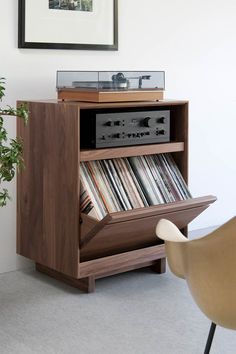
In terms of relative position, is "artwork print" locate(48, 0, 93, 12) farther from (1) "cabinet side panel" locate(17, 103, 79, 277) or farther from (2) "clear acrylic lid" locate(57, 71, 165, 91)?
(1) "cabinet side panel" locate(17, 103, 79, 277)

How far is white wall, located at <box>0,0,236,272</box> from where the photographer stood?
3.83 metres

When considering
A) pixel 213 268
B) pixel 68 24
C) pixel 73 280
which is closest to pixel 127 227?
pixel 73 280

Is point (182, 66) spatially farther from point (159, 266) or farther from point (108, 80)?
point (159, 266)

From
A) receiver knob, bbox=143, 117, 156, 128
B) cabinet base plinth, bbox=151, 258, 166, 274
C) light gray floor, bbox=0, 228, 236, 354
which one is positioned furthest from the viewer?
cabinet base plinth, bbox=151, 258, 166, 274

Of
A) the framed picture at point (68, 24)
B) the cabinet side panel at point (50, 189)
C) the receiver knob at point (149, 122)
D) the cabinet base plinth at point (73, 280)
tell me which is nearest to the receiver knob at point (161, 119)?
the receiver knob at point (149, 122)

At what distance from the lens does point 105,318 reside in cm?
318

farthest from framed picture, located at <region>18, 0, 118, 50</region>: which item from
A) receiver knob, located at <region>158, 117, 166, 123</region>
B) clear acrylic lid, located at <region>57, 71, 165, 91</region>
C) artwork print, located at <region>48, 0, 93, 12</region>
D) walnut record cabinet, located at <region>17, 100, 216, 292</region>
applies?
receiver knob, located at <region>158, 117, 166, 123</region>

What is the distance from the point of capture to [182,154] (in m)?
3.92

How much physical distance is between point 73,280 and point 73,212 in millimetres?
419

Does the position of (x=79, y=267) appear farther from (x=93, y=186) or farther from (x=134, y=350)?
(x=134, y=350)

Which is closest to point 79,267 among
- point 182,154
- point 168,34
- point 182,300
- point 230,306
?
point 182,300

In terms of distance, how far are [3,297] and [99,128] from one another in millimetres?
1013

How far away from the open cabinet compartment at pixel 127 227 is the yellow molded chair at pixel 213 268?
1.17 m

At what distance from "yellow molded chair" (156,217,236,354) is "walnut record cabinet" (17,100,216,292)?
1.17 m
